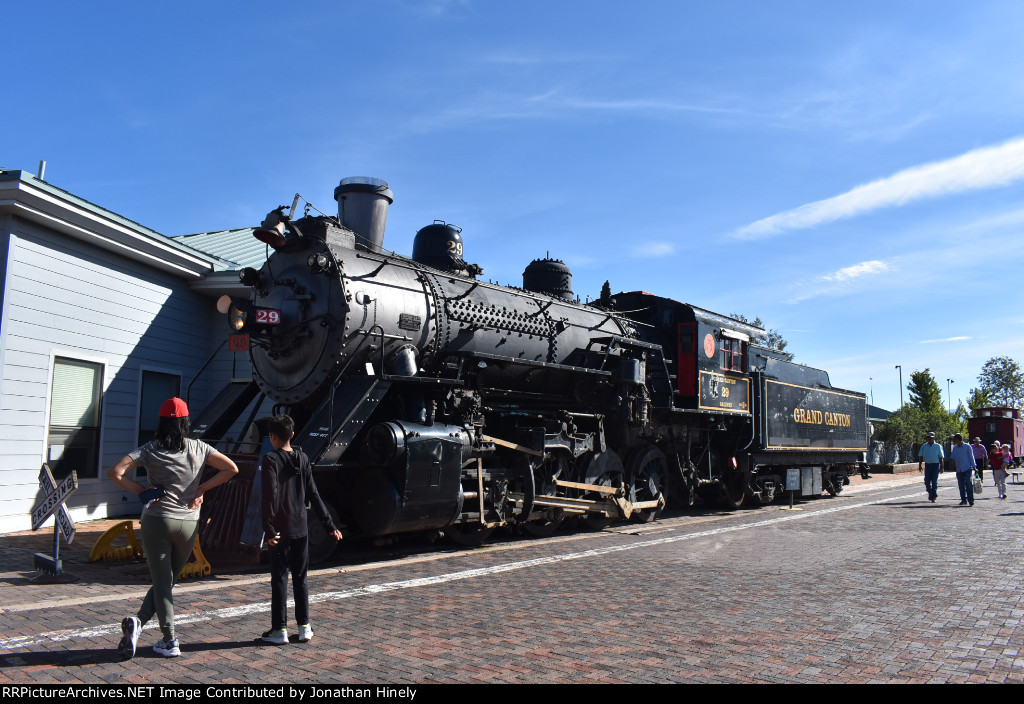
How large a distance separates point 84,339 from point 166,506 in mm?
7804

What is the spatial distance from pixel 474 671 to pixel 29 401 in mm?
8591

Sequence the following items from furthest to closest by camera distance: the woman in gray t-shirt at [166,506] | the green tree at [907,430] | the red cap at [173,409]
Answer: the green tree at [907,430] < the red cap at [173,409] < the woman in gray t-shirt at [166,506]

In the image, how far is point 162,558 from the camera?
454 cm

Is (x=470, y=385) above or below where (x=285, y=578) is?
above

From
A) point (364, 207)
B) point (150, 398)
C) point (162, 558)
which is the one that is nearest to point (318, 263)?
point (364, 207)

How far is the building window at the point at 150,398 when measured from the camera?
1212cm

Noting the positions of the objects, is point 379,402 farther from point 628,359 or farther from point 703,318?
point 703,318

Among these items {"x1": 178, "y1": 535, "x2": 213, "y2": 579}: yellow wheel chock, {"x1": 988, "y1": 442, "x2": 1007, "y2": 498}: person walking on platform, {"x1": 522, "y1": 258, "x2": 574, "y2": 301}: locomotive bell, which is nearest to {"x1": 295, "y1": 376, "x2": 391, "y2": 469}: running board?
{"x1": 178, "y1": 535, "x2": 213, "y2": 579}: yellow wheel chock

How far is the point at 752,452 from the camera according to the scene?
14609mm

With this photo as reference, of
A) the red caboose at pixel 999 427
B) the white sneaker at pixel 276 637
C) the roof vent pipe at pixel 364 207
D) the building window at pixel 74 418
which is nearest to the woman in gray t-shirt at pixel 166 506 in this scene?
the white sneaker at pixel 276 637

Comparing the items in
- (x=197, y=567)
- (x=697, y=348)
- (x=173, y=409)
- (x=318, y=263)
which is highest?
(x=318, y=263)

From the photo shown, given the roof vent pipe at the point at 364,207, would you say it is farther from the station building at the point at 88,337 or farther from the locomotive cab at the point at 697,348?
the locomotive cab at the point at 697,348

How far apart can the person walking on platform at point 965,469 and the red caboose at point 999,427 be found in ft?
88.5

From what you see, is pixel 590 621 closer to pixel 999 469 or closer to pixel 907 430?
pixel 999 469
